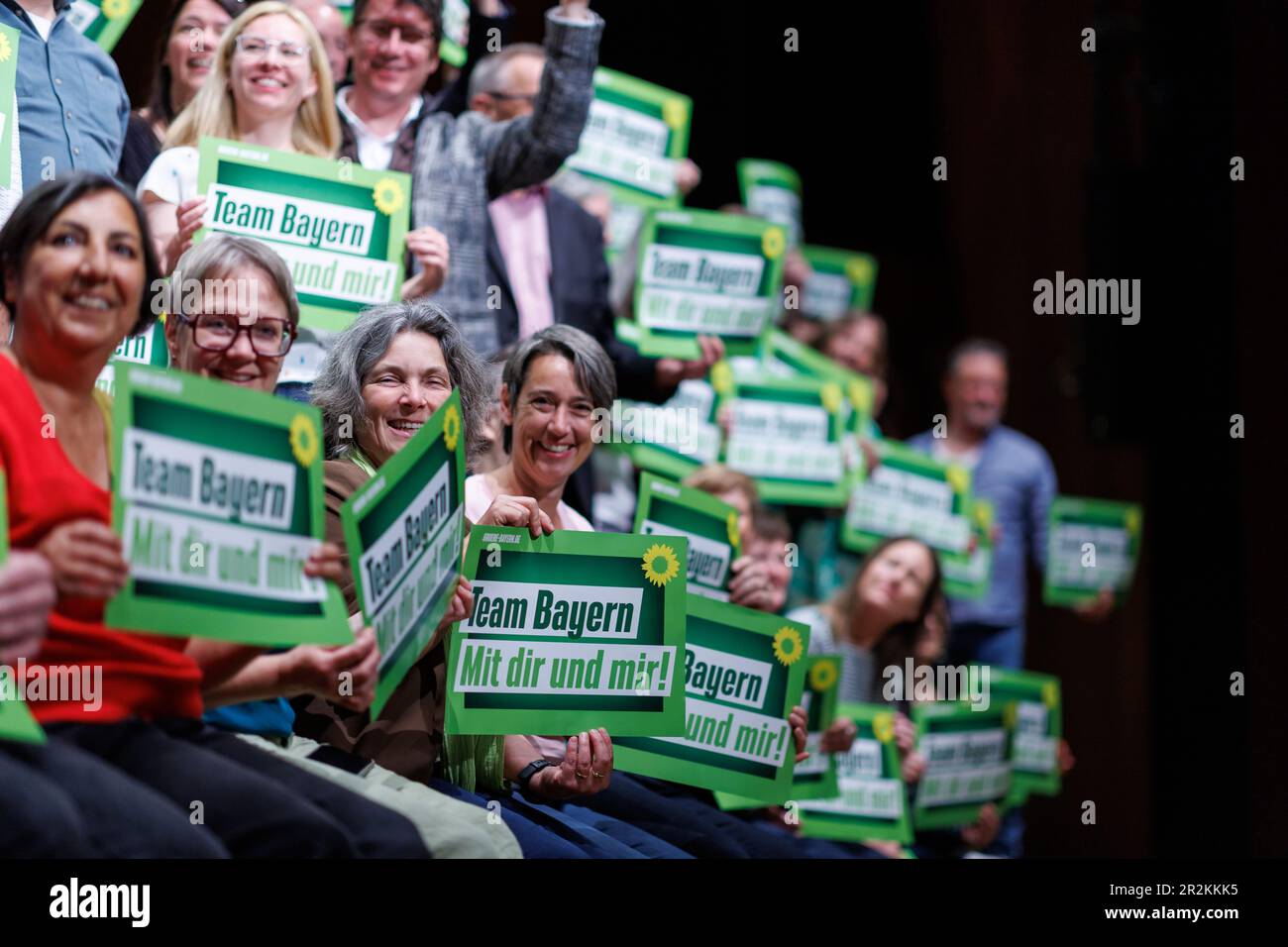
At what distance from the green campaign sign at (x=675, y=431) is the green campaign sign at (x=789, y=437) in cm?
9

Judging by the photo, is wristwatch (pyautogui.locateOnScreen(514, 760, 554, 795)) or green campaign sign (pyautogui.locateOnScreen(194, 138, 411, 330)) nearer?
wristwatch (pyautogui.locateOnScreen(514, 760, 554, 795))

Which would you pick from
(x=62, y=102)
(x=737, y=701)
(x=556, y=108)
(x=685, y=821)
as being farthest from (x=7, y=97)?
(x=685, y=821)

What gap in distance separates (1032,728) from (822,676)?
5.32 ft

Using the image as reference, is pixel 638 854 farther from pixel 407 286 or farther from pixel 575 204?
pixel 575 204

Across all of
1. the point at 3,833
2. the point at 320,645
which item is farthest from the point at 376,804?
the point at 3,833

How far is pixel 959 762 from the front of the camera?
4.61 metres

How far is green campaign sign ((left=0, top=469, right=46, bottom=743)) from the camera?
5.91 feet

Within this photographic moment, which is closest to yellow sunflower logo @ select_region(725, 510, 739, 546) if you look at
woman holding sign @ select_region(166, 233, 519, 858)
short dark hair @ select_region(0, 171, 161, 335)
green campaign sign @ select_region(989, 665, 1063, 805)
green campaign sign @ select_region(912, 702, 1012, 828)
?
woman holding sign @ select_region(166, 233, 519, 858)

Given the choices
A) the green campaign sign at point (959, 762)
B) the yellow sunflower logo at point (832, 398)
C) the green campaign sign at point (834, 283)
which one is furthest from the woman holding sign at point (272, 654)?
the green campaign sign at point (834, 283)

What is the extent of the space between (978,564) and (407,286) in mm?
2916

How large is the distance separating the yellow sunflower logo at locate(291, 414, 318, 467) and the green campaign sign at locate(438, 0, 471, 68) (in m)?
2.30

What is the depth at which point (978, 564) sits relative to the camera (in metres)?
5.70

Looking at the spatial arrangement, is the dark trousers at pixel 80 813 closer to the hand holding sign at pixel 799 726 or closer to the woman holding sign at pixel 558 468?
the woman holding sign at pixel 558 468

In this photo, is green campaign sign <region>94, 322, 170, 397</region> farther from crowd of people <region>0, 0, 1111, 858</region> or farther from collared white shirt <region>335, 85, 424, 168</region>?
collared white shirt <region>335, 85, 424, 168</region>
